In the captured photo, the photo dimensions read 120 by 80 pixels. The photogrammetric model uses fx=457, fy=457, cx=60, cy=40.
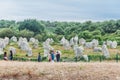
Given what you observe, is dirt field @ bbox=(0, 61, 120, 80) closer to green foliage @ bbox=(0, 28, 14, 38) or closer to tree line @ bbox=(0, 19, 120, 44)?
tree line @ bbox=(0, 19, 120, 44)

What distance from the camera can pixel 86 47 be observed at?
86062 mm

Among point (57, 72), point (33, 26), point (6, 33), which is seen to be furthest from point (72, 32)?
point (57, 72)

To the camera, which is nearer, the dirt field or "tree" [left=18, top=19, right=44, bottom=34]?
the dirt field

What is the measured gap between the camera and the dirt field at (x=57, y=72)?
26688 mm

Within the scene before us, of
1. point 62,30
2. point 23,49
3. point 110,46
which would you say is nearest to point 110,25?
point 62,30

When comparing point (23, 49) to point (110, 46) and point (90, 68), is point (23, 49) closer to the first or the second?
point (110, 46)

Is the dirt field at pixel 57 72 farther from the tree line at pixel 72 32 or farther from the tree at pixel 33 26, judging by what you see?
the tree at pixel 33 26

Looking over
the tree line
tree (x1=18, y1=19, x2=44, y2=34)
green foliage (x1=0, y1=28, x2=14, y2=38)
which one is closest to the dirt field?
the tree line

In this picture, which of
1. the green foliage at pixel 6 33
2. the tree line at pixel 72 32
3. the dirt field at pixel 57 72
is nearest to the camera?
the dirt field at pixel 57 72

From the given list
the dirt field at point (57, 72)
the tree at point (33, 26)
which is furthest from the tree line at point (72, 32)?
the dirt field at point (57, 72)

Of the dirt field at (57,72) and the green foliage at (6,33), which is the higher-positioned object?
the dirt field at (57,72)

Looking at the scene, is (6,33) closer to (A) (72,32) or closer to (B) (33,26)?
(B) (33,26)

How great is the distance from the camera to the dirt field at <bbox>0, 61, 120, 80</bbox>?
26.7 m

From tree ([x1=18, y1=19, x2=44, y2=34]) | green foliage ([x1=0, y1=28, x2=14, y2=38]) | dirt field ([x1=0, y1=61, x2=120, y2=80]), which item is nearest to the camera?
dirt field ([x1=0, y1=61, x2=120, y2=80])
